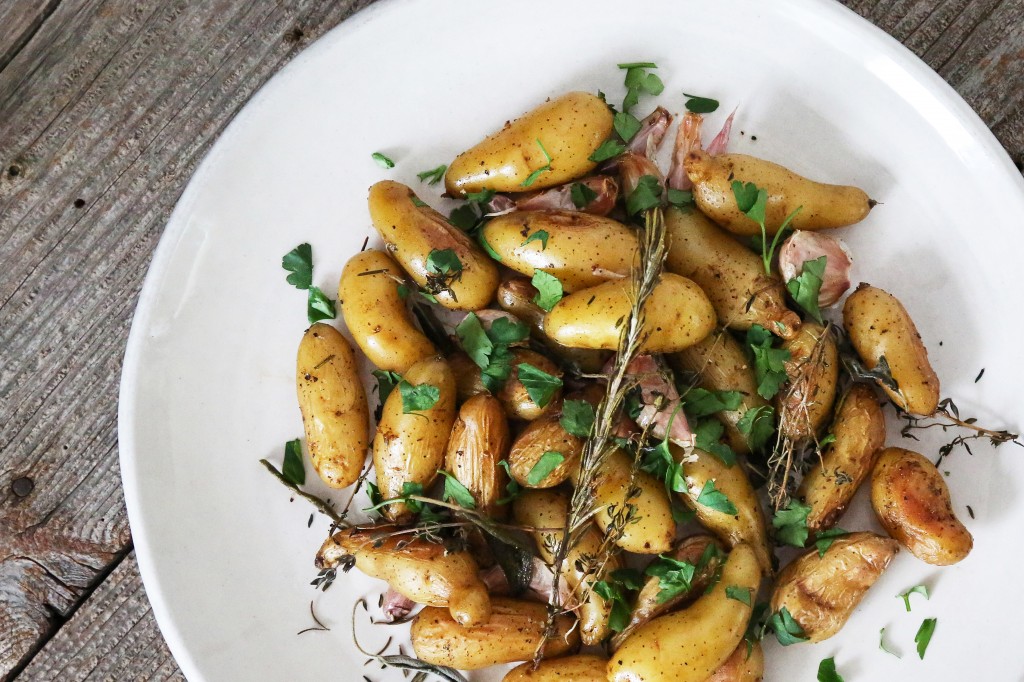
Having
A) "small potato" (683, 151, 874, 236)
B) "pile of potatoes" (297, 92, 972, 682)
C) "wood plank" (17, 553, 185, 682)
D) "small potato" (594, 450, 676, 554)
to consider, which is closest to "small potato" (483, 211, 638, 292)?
"pile of potatoes" (297, 92, 972, 682)

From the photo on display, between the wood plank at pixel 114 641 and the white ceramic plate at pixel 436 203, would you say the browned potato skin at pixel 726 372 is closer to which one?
the white ceramic plate at pixel 436 203

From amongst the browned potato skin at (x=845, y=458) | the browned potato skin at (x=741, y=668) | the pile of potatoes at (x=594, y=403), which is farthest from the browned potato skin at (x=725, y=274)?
the browned potato skin at (x=741, y=668)

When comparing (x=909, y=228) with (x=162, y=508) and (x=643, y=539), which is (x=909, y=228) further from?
(x=162, y=508)

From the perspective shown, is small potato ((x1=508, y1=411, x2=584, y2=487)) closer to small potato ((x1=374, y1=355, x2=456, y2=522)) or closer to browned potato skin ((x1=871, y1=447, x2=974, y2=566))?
small potato ((x1=374, y1=355, x2=456, y2=522))

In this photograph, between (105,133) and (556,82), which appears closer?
(556,82)

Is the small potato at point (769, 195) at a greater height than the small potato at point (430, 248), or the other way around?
the small potato at point (769, 195)

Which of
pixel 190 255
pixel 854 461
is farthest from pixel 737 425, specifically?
pixel 190 255

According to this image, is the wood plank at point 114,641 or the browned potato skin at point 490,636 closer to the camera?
the browned potato skin at point 490,636
